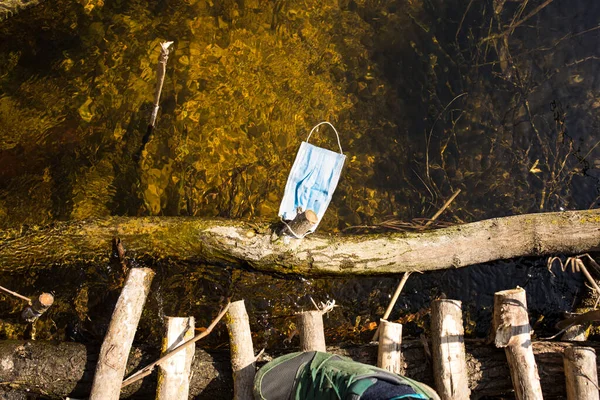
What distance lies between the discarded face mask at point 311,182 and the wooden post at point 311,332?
2.67 feet

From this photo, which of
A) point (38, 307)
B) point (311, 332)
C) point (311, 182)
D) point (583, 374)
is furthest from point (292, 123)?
point (583, 374)

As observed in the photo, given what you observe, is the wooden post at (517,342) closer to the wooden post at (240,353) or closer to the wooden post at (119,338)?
the wooden post at (240,353)

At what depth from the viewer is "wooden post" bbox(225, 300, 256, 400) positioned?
380 cm

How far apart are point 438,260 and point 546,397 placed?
4.45 ft

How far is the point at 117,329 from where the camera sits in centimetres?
382

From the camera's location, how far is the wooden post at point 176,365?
3.73 m

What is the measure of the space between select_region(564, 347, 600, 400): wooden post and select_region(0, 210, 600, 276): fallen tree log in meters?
1.00

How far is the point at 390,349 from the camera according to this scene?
3922 mm

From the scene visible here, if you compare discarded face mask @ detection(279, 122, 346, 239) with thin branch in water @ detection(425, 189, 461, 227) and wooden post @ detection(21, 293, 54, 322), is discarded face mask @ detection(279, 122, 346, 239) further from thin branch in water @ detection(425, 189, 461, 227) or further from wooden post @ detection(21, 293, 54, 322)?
wooden post @ detection(21, 293, 54, 322)

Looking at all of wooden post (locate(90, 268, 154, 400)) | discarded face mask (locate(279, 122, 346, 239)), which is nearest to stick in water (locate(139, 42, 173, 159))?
discarded face mask (locate(279, 122, 346, 239))

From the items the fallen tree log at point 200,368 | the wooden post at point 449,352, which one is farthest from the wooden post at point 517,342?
the wooden post at point 449,352

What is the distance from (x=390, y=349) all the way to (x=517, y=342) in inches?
37.5

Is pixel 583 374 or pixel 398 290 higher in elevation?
pixel 398 290

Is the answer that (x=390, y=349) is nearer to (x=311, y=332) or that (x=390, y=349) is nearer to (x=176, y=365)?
(x=311, y=332)
